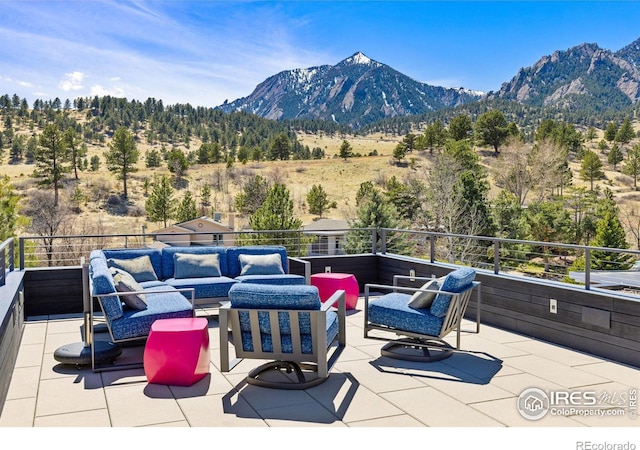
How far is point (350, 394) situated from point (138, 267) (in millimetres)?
3550

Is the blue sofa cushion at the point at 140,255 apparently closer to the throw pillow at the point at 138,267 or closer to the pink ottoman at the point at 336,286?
the throw pillow at the point at 138,267

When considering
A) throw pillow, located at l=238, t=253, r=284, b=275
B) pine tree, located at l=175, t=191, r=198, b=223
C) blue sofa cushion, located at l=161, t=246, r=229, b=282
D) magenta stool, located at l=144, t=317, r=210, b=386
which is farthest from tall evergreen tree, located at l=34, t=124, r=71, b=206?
magenta stool, located at l=144, t=317, r=210, b=386

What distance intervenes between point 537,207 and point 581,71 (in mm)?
165279

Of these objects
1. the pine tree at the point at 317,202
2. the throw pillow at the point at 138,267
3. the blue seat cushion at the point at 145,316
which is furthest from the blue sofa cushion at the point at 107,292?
the pine tree at the point at 317,202

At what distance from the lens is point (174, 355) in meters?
3.95

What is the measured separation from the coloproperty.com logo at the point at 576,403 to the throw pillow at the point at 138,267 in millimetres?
4379

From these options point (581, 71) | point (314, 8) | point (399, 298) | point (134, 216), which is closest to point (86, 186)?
point (134, 216)

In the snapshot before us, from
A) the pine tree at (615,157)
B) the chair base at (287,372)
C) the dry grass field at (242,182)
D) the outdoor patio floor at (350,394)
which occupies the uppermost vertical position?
the pine tree at (615,157)

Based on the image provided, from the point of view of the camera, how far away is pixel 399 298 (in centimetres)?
505

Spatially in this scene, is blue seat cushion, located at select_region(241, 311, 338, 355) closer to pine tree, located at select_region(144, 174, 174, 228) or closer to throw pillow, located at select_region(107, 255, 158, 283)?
throw pillow, located at select_region(107, 255, 158, 283)

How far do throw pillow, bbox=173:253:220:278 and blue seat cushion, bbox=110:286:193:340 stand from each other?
159 cm

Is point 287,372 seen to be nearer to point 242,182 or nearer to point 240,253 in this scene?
point 240,253

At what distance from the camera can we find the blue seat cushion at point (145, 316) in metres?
4.41

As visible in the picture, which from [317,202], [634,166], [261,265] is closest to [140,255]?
[261,265]
